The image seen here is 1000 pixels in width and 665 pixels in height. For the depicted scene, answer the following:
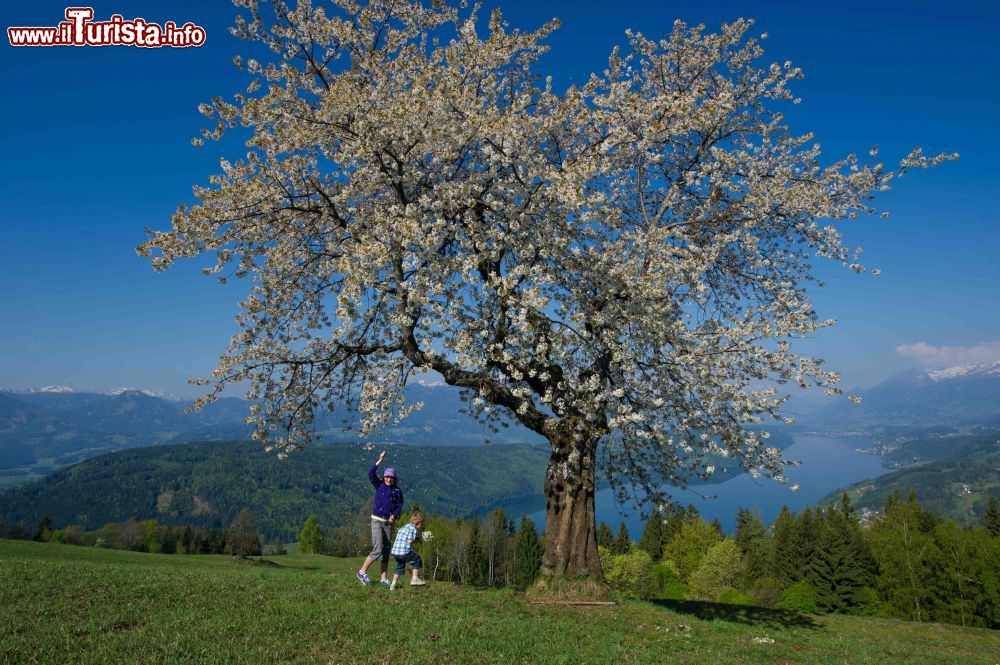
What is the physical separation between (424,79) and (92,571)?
48.6 feet

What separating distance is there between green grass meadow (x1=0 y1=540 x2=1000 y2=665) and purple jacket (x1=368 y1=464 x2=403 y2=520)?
169cm

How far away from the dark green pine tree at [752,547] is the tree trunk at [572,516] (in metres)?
86.7

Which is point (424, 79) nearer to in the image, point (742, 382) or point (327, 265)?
point (327, 265)

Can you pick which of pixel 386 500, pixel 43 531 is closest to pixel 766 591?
pixel 386 500

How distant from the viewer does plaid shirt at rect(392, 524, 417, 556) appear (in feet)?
43.1

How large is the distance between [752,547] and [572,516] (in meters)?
94.5

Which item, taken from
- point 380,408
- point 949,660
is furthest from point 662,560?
point 380,408

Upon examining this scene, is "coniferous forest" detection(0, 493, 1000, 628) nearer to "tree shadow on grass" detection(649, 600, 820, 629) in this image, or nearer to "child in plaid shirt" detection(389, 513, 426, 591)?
"tree shadow on grass" detection(649, 600, 820, 629)

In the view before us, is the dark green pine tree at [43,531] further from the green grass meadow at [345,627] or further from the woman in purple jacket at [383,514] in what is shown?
the woman in purple jacket at [383,514]

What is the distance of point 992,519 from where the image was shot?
243ft

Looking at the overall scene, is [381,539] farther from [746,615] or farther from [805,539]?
[805,539]

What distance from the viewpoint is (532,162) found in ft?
41.0

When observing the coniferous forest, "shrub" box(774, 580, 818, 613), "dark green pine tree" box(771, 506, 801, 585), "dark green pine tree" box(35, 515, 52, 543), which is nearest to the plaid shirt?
the coniferous forest

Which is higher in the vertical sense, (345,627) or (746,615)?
(345,627)
